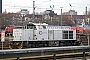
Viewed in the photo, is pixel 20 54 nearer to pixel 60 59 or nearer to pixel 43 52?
pixel 43 52

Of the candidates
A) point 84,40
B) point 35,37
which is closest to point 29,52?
point 35,37

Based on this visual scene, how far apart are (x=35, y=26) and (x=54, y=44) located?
339cm

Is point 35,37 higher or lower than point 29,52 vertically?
higher

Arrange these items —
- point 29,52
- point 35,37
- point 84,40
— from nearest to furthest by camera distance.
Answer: point 29,52, point 35,37, point 84,40

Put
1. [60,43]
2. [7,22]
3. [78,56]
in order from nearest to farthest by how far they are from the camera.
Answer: [78,56] → [60,43] → [7,22]

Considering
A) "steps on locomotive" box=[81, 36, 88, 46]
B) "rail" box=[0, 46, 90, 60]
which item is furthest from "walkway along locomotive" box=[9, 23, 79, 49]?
"rail" box=[0, 46, 90, 60]

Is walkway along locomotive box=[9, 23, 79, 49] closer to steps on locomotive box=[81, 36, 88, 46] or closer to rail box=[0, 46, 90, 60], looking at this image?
steps on locomotive box=[81, 36, 88, 46]

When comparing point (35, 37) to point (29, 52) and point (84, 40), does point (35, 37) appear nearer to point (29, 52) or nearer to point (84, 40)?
point (84, 40)

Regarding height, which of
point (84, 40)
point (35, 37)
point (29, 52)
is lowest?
point (84, 40)

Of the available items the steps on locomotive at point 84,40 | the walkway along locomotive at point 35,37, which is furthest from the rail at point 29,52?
the steps on locomotive at point 84,40

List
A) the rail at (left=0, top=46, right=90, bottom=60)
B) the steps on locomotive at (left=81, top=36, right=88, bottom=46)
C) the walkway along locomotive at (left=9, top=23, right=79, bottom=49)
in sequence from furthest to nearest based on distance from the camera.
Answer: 1. the steps on locomotive at (left=81, top=36, right=88, bottom=46)
2. the walkway along locomotive at (left=9, top=23, right=79, bottom=49)
3. the rail at (left=0, top=46, right=90, bottom=60)

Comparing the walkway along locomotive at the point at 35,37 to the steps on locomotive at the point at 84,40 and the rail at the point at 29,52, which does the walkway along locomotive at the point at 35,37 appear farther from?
the rail at the point at 29,52

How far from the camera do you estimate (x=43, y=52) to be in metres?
13.6

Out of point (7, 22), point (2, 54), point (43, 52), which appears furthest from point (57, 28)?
point (7, 22)
